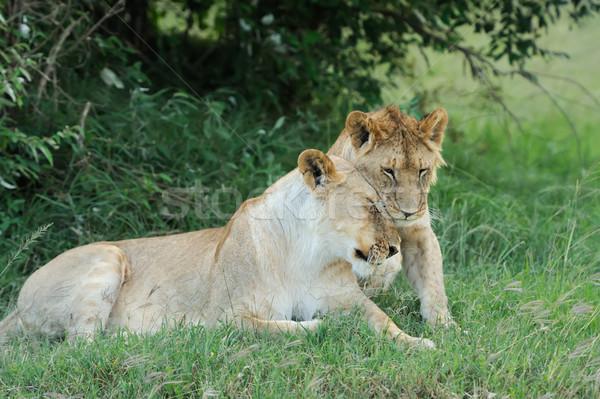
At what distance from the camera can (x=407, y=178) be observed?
10.7 feet

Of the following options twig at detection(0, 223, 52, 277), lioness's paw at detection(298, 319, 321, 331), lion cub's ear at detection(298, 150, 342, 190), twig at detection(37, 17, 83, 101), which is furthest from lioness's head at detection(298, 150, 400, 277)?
twig at detection(37, 17, 83, 101)

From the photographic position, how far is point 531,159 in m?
6.88

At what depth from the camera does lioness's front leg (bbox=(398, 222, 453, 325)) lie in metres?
3.32

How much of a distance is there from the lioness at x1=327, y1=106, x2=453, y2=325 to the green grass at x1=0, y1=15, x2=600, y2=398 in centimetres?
14

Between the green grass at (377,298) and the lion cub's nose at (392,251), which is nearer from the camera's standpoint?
the green grass at (377,298)

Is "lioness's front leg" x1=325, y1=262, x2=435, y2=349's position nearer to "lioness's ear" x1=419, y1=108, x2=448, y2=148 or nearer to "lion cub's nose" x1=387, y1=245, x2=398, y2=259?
"lion cub's nose" x1=387, y1=245, x2=398, y2=259

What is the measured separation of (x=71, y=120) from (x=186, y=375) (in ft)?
9.08

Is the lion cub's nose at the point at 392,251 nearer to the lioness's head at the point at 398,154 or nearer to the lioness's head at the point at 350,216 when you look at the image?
the lioness's head at the point at 350,216

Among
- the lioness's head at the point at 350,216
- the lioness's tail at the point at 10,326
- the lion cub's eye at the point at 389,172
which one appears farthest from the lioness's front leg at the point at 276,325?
the lioness's tail at the point at 10,326

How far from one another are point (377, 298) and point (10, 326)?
5.87 ft

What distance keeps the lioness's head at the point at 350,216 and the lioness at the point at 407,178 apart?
8cm

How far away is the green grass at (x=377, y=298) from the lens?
2645 mm

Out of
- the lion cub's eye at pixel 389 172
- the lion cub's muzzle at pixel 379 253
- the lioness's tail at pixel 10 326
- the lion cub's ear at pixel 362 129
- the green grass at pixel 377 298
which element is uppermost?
the lion cub's ear at pixel 362 129

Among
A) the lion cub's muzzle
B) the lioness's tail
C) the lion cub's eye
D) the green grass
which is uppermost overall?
the lion cub's eye
